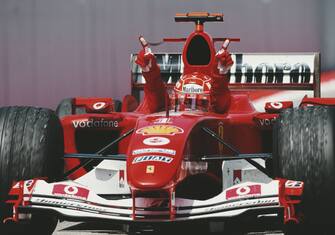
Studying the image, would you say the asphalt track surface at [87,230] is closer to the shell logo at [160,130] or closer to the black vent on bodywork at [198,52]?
the shell logo at [160,130]

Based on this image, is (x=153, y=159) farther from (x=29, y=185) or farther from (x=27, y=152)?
(x=27, y=152)

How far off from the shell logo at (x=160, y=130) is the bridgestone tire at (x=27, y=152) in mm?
552

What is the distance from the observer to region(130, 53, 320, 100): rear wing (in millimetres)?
8297

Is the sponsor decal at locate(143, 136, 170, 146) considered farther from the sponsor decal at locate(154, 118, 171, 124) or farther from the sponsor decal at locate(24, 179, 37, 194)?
the sponsor decal at locate(24, 179, 37, 194)

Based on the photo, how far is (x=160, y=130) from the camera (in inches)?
203

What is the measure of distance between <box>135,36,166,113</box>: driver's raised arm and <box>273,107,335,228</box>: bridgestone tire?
1.33 metres

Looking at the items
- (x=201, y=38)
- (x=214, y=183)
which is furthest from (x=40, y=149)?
(x=201, y=38)

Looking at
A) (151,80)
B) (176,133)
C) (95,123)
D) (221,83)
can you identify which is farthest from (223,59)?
(95,123)

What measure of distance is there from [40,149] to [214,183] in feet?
4.78

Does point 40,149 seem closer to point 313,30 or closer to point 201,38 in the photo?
point 201,38

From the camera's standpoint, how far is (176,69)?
8.48 metres

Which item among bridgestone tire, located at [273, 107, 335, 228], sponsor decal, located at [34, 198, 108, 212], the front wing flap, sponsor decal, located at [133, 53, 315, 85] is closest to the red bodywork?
the front wing flap

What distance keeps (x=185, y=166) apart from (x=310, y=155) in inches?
32.5

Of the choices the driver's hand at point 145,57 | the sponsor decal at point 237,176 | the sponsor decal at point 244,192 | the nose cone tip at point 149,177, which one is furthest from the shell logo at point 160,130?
the sponsor decal at point 237,176
